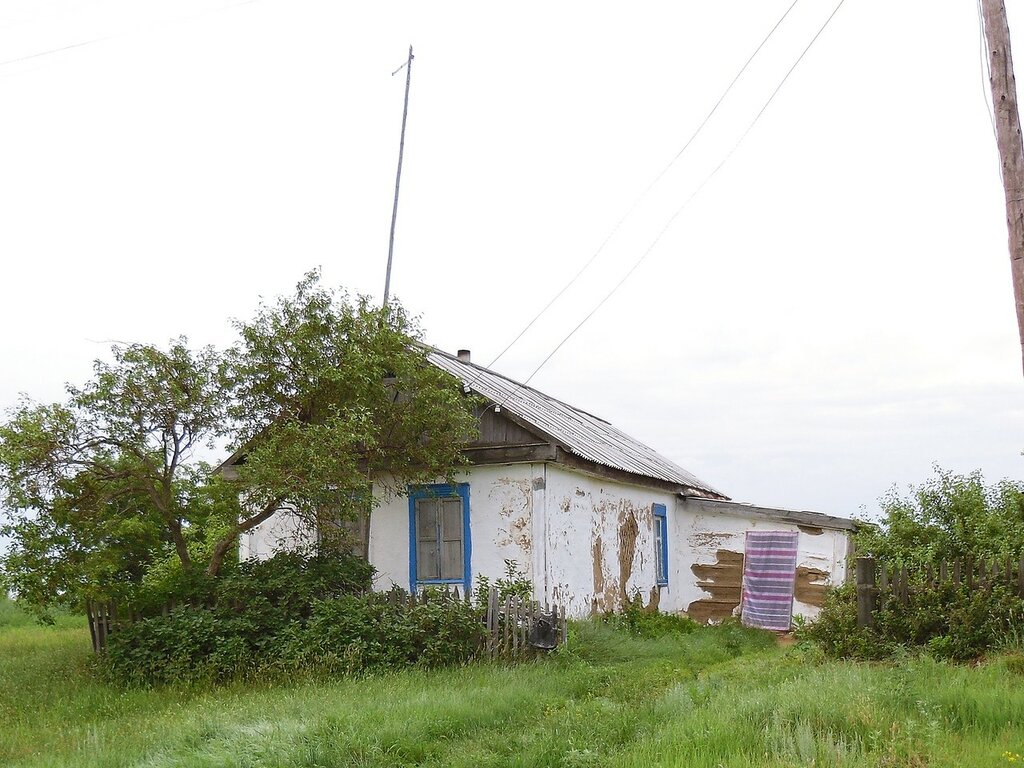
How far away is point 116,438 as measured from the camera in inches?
509

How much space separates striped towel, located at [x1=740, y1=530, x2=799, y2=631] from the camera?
710 inches

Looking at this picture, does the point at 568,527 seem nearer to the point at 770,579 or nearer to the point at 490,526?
the point at 490,526

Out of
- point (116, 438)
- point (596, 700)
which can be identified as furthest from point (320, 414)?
point (596, 700)

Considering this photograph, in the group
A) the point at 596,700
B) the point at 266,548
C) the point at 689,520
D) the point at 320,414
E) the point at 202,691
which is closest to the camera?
the point at 596,700

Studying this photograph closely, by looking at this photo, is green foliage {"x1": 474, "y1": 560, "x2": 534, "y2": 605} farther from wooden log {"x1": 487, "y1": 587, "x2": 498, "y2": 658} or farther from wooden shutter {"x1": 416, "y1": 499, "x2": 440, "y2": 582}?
wooden shutter {"x1": 416, "y1": 499, "x2": 440, "y2": 582}

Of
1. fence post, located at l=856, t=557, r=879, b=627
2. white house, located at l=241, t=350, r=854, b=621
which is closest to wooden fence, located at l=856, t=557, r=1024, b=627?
fence post, located at l=856, t=557, r=879, b=627

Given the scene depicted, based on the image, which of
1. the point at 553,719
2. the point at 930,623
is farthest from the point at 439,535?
the point at 930,623

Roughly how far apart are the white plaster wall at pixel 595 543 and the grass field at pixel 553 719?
3287mm

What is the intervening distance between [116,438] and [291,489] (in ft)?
8.55

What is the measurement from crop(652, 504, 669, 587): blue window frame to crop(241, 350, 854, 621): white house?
4 cm

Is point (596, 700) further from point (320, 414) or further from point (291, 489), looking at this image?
point (320, 414)

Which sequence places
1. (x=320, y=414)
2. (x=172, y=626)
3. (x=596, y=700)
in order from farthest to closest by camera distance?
(x=320, y=414), (x=172, y=626), (x=596, y=700)

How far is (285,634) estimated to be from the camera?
1230 centimetres

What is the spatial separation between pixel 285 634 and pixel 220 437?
118 inches
